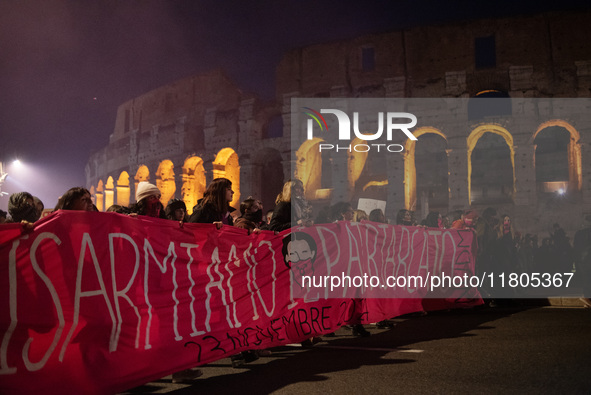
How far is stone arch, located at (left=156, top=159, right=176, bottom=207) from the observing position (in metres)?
31.6

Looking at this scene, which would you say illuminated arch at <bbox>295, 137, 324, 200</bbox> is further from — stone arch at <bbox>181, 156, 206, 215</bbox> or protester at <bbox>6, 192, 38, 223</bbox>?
protester at <bbox>6, 192, 38, 223</bbox>

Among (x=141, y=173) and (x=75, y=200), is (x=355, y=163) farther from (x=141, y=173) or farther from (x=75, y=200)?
(x=75, y=200)

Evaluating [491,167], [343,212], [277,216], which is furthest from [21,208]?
[491,167]

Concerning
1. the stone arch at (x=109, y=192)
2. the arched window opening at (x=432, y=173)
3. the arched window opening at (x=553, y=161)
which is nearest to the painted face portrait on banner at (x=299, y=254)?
the arched window opening at (x=432, y=173)

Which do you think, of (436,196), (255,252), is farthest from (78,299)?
(436,196)

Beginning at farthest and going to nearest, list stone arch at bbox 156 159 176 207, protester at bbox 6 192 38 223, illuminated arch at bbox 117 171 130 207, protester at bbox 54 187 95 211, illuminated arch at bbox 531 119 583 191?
1. illuminated arch at bbox 117 171 130 207
2. stone arch at bbox 156 159 176 207
3. illuminated arch at bbox 531 119 583 191
4. protester at bbox 6 192 38 223
5. protester at bbox 54 187 95 211

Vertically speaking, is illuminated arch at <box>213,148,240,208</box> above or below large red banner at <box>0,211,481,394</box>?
above

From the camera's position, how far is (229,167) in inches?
1171

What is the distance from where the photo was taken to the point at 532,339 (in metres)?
5.41

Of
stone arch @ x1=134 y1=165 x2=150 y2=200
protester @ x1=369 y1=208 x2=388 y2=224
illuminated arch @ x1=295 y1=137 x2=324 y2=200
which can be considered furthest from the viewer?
stone arch @ x1=134 y1=165 x2=150 y2=200

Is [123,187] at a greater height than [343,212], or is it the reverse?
[123,187]

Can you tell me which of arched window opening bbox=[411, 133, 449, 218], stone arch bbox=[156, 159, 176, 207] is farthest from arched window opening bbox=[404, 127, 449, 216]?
stone arch bbox=[156, 159, 176, 207]

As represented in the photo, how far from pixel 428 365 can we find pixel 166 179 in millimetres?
29269

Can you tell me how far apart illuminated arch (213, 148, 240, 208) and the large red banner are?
22.5m
